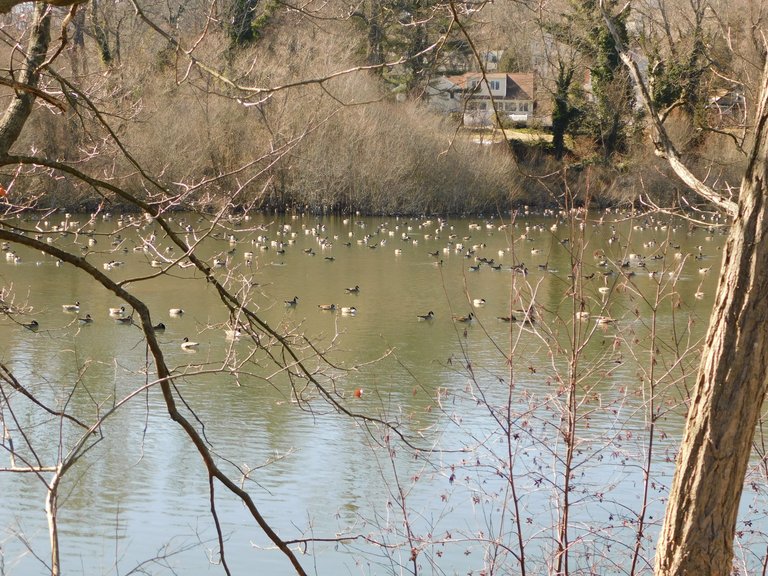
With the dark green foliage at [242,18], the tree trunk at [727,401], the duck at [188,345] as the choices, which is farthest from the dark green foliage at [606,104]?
the tree trunk at [727,401]

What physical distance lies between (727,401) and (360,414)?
1.22m

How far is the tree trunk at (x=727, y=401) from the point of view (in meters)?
2.59

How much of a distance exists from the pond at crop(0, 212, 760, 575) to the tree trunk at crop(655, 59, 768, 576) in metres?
0.80

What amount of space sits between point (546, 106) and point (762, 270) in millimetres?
33193

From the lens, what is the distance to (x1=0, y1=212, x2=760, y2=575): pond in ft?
13.4

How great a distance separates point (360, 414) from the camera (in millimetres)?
3324

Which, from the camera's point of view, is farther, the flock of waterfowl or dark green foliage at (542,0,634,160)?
dark green foliage at (542,0,634,160)

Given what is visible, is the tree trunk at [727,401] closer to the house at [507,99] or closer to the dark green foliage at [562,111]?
the house at [507,99]

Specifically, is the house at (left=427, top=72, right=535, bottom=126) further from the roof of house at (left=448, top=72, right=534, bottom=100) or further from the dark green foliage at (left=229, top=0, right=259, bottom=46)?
the dark green foliage at (left=229, top=0, right=259, bottom=46)

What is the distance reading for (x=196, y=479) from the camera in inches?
331

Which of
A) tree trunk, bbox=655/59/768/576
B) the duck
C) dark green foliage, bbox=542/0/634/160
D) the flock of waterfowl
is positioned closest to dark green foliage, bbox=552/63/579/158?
dark green foliage, bbox=542/0/634/160

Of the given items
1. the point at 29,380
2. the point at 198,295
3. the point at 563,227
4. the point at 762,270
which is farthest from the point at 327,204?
the point at 762,270

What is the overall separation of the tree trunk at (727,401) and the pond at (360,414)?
2.62ft

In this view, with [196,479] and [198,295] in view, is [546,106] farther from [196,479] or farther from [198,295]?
[196,479]
